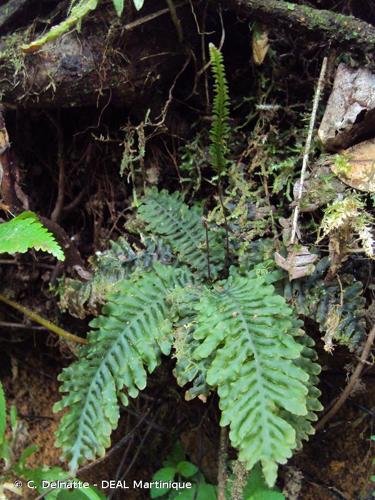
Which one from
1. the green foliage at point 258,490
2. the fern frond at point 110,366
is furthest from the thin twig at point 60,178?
the green foliage at point 258,490

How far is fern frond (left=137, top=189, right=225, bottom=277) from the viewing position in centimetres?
162

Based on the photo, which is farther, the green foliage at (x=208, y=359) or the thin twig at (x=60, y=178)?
the thin twig at (x=60, y=178)

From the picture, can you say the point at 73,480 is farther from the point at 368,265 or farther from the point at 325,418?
the point at 368,265

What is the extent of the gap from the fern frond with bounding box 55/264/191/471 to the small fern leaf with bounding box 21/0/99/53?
826mm

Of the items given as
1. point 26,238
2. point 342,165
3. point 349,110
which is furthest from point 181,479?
point 349,110

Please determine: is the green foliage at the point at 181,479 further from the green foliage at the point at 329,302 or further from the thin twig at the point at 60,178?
the thin twig at the point at 60,178

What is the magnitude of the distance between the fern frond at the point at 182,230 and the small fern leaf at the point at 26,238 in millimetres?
467

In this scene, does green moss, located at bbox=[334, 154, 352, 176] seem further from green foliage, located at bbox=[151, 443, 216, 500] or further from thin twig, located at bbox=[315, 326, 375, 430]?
green foliage, located at bbox=[151, 443, 216, 500]

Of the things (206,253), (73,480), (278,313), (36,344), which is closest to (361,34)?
(206,253)

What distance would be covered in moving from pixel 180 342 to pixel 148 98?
998mm

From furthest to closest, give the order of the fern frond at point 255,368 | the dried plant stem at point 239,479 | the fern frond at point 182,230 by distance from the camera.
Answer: the fern frond at point 182,230 → the dried plant stem at point 239,479 → the fern frond at point 255,368

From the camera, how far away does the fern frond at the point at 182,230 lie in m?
1.62

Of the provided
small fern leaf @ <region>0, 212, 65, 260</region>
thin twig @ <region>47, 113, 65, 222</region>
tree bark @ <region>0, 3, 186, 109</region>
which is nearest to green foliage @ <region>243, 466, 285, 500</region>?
small fern leaf @ <region>0, 212, 65, 260</region>

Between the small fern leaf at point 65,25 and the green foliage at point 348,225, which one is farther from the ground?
the small fern leaf at point 65,25
